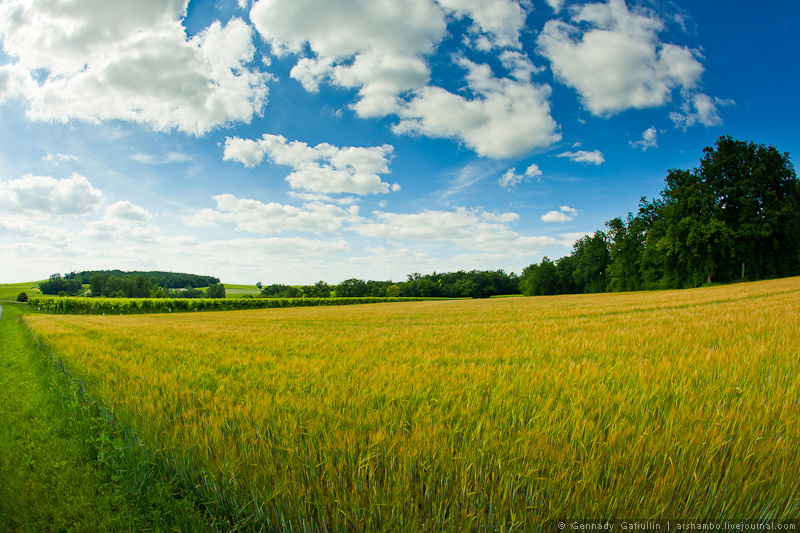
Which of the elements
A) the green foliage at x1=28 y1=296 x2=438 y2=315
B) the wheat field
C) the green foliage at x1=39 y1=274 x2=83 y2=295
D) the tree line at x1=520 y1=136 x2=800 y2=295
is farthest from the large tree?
the green foliage at x1=39 y1=274 x2=83 y2=295

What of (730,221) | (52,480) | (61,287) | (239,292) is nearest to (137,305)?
(52,480)

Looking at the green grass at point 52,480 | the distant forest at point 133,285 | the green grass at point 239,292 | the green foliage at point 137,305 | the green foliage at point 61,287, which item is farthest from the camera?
the green foliage at point 61,287

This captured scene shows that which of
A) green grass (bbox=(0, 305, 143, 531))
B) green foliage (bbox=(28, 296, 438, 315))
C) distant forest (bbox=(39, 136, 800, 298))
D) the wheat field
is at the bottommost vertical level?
green foliage (bbox=(28, 296, 438, 315))

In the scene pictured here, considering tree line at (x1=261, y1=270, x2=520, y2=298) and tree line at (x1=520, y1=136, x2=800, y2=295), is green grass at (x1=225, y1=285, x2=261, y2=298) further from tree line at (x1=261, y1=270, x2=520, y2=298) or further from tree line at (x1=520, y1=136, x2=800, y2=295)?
tree line at (x1=520, y1=136, x2=800, y2=295)

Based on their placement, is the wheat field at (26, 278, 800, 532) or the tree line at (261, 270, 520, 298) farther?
the tree line at (261, 270, 520, 298)

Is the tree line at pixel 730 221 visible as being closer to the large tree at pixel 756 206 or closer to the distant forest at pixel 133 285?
the large tree at pixel 756 206

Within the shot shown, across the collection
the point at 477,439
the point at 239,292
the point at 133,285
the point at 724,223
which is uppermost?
→ the point at 724,223

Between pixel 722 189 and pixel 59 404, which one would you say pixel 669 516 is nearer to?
pixel 59 404

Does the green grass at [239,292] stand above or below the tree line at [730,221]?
below

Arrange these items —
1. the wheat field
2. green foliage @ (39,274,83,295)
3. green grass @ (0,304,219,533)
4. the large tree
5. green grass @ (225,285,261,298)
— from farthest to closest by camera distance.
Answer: green foliage @ (39,274,83,295), green grass @ (225,285,261,298), the large tree, green grass @ (0,304,219,533), the wheat field

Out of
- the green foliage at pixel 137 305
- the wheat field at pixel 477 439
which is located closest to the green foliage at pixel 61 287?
the green foliage at pixel 137 305

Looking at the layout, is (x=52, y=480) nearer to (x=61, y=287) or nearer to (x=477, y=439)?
(x=477, y=439)

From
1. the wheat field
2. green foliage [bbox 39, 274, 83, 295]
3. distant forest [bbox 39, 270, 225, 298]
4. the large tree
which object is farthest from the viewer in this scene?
green foliage [bbox 39, 274, 83, 295]

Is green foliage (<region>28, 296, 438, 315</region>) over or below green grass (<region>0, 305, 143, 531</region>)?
below
